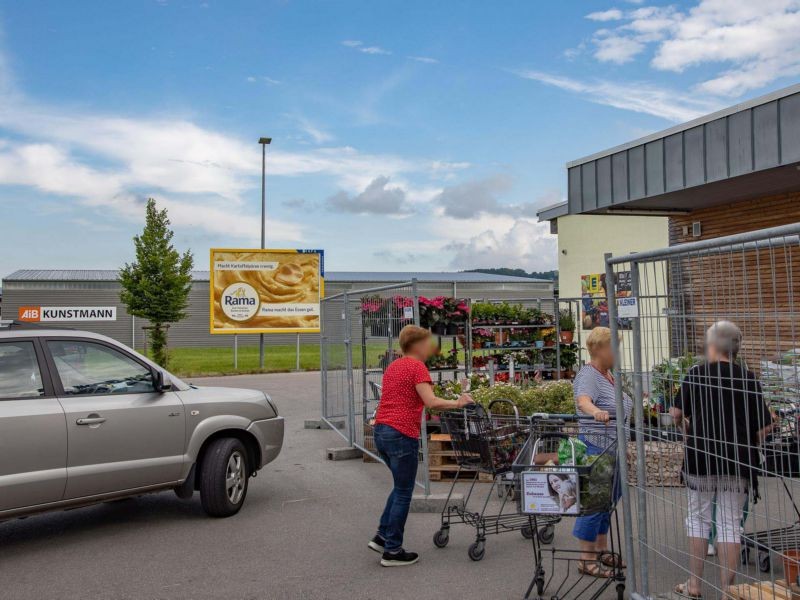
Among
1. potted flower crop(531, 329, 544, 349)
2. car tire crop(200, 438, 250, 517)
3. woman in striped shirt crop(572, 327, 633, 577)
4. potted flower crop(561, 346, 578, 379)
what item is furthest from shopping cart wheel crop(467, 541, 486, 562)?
potted flower crop(561, 346, 578, 379)

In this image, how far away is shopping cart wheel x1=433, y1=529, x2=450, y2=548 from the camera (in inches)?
250

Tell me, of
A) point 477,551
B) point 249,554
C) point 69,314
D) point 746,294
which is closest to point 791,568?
point 746,294

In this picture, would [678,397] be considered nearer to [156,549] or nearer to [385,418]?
[385,418]

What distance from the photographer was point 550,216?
27516mm

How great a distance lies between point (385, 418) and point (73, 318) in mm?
29731

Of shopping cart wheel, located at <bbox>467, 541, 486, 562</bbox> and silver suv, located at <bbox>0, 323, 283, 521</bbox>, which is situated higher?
silver suv, located at <bbox>0, 323, 283, 521</bbox>

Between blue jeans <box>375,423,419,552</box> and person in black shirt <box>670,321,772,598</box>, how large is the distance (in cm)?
200

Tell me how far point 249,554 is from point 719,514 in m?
3.59

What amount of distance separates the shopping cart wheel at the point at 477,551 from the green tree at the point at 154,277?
81.1 feet

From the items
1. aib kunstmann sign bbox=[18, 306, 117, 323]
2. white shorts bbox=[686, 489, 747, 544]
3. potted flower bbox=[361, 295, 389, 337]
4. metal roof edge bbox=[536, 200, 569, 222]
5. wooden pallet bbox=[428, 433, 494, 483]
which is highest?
metal roof edge bbox=[536, 200, 569, 222]

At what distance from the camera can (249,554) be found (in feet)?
20.6

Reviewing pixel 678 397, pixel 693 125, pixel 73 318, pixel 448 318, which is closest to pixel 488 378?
pixel 448 318

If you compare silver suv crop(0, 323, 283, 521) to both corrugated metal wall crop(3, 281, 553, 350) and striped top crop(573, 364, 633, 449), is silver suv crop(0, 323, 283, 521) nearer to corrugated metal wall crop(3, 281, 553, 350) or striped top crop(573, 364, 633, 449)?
striped top crop(573, 364, 633, 449)

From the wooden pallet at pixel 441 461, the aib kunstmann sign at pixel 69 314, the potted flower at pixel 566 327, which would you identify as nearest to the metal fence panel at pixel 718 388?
the wooden pallet at pixel 441 461
